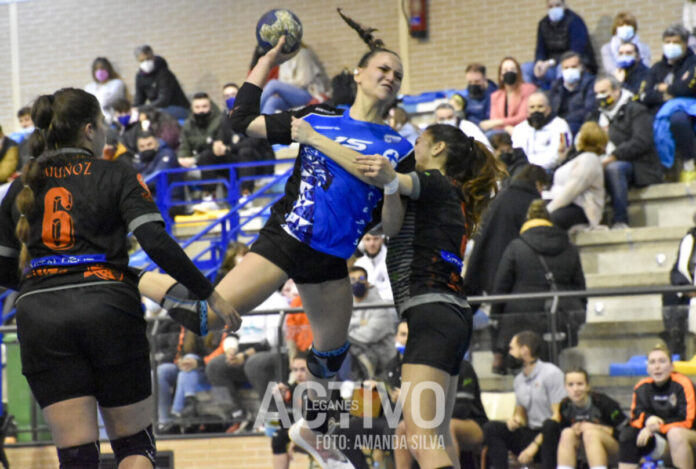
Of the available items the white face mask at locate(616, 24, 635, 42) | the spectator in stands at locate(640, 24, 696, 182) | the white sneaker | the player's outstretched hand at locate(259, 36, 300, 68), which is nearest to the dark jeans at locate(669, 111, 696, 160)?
the spectator in stands at locate(640, 24, 696, 182)

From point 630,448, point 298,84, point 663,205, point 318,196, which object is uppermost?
point 298,84

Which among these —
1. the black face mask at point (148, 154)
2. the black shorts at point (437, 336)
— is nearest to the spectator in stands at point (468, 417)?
the black shorts at point (437, 336)

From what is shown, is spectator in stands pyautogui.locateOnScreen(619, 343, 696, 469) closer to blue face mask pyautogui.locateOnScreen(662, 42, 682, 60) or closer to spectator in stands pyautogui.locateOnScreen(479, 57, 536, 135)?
blue face mask pyautogui.locateOnScreen(662, 42, 682, 60)

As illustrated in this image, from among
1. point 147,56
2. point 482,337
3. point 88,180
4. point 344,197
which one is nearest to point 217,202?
point 147,56

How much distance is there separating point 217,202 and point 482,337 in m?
5.69

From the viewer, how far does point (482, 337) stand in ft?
24.1

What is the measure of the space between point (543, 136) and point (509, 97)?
4.52 ft

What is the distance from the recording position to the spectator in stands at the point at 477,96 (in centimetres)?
1171

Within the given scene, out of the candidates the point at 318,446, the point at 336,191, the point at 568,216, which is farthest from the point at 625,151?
the point at 336,191

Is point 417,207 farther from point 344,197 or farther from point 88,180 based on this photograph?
point 88,180

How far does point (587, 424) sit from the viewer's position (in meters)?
6.96

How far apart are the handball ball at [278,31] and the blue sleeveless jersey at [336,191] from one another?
0.40m

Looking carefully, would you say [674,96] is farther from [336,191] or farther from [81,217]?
[81,217]

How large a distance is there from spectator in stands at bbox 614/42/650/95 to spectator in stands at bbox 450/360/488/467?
184 inches
